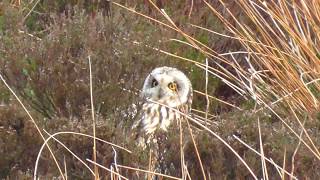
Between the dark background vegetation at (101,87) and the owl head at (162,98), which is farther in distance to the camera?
the owl head at (162,98)

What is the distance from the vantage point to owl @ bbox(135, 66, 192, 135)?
5.36m

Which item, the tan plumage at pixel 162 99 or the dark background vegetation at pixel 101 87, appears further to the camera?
the tan plumage at pixel 162 99

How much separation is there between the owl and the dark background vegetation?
11 centimetres

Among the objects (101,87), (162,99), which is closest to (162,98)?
(162,99)

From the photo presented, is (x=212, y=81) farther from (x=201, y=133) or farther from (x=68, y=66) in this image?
(x=201, y=133)

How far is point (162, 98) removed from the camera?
5387 millimetres

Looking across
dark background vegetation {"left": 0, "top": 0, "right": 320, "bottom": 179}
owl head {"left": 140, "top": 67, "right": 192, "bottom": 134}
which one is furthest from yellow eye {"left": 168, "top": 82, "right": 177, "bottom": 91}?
dark background vegetation {"left": 0, "top": 0, "right": 320, "bottom": 179}

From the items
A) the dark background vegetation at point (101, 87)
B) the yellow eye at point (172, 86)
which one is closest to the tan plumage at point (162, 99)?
the yellow eye at point (172, 86)

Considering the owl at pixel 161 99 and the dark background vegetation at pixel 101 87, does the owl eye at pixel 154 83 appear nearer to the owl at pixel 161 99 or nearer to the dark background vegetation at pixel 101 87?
the owl at pixel 161 99

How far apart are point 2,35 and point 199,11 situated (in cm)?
136

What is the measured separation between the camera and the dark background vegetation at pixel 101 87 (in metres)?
4.66

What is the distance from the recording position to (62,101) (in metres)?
5.80

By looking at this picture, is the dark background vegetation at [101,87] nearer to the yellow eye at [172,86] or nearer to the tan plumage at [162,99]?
the tan plumage at [162,99]

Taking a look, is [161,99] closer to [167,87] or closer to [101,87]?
[167,87]
